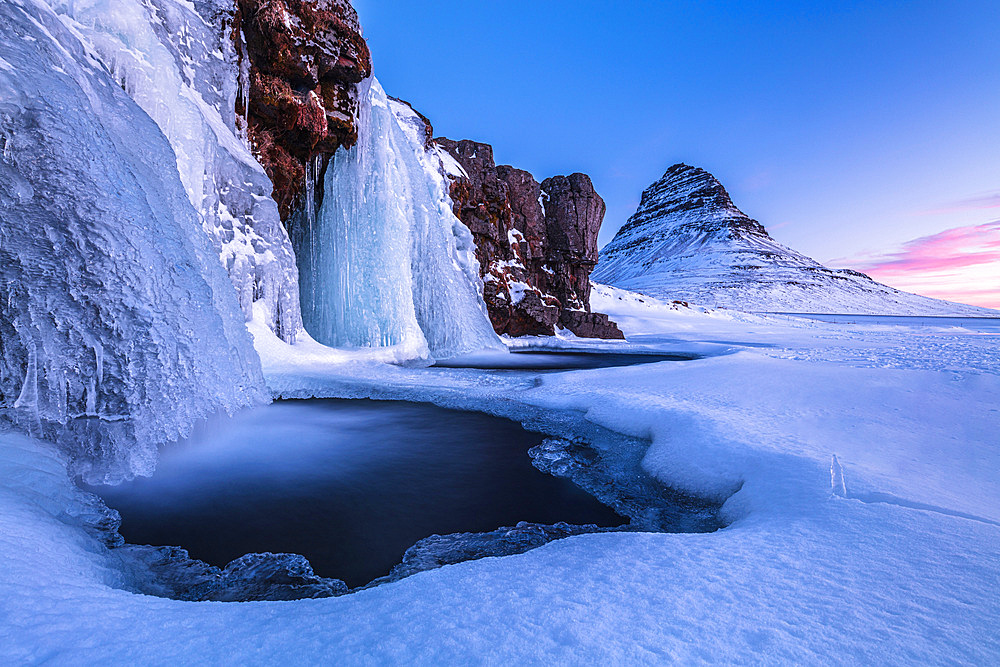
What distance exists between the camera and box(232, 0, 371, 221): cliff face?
9.44 meters

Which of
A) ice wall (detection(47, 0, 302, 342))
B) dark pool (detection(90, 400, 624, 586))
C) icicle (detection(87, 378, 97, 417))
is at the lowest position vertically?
dark pool (detection(90, 400, 624, 586))

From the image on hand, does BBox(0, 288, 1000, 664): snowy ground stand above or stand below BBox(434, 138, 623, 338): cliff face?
below

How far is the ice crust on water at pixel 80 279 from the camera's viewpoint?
3096 mm

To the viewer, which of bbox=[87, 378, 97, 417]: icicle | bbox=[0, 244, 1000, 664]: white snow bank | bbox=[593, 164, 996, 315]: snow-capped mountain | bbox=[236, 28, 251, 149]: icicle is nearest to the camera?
bbox=[0, 244, 1000, 664]: white snow bank

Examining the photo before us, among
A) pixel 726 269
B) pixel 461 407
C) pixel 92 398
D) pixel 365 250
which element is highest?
pixel 726 269

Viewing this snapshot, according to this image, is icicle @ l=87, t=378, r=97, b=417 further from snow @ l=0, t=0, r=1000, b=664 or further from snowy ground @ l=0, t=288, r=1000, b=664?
snowy ground @ l=0, t=288, r=1000, b=664

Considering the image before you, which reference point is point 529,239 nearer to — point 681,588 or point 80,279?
point 80,279

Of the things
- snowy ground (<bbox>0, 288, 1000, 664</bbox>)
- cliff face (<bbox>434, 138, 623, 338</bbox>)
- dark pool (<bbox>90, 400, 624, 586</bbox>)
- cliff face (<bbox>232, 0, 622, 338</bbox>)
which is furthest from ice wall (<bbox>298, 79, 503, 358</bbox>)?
snowy ground (<bbox>0, 288, 1000, 664</bbox>)

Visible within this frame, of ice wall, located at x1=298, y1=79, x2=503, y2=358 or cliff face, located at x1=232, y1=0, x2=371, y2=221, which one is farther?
ice wall, located at x1=298, y1=79, x2=503, y2=358

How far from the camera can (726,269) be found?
2635 inches

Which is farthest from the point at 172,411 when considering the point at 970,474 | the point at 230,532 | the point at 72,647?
the point at 970,474

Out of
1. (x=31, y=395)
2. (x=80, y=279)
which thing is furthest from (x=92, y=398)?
(x=80, y=279)

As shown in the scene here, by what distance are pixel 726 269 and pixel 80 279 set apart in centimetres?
7517

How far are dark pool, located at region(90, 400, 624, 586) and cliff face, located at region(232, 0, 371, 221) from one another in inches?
323
